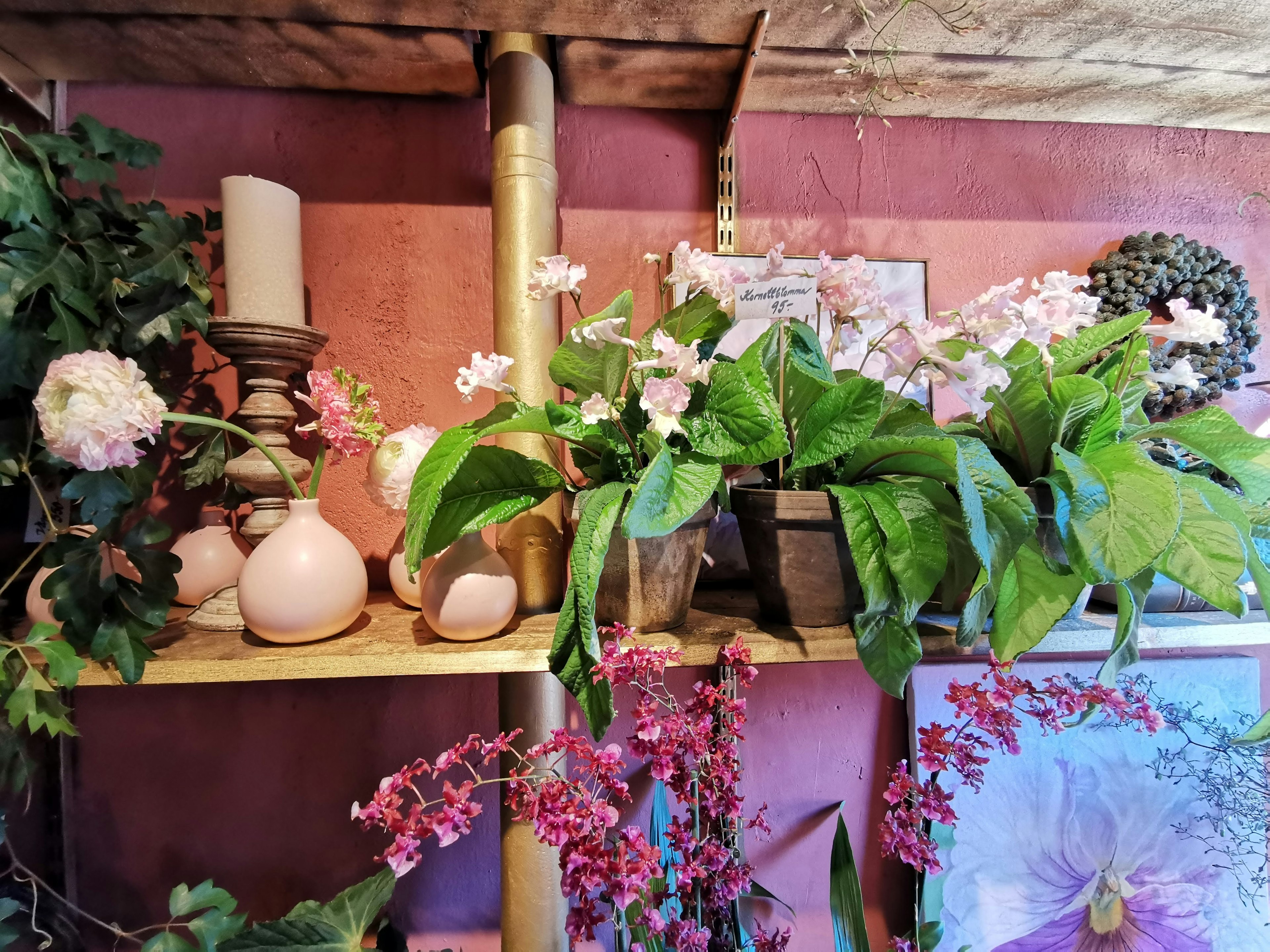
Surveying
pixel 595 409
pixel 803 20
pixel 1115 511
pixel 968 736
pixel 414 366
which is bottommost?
pixel 968 736

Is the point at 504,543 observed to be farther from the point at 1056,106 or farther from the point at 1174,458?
the point at 1056,106

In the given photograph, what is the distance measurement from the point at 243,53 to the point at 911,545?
1.19 m

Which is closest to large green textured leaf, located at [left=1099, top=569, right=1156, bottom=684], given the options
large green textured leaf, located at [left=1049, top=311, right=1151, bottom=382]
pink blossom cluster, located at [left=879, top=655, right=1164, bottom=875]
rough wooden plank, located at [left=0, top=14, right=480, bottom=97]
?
pink blossom cluster, located at [left=879, top=655, right=1164, bottom=875]

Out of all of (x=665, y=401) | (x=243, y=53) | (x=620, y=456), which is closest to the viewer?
(x=665, y=401)

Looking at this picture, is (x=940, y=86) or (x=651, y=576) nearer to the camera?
(x=651, y=576)

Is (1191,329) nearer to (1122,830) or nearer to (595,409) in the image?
(595,409)

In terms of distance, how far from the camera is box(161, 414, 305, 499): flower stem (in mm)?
659

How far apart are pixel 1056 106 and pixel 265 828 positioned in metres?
1.92

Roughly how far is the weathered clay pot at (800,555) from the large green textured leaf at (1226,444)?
382 mm

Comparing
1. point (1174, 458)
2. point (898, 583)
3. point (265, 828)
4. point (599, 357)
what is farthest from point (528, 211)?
point (265, 828)

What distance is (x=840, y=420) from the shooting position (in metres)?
0.60

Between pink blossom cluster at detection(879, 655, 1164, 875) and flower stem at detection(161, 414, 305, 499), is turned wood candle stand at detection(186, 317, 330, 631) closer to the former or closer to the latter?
flower stem at detection(161, 414, 305, 499)

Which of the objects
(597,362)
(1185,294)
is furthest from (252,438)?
(1185,294)

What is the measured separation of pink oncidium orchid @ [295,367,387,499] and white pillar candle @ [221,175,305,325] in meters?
0.12
